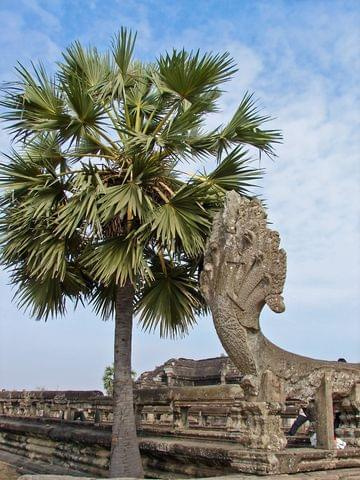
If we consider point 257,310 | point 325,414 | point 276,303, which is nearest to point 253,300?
point 257,310

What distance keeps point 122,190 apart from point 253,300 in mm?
2723

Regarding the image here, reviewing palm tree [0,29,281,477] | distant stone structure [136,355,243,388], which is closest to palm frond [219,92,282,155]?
palm tree [0,29,281,477]

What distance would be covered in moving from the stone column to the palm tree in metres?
2.64

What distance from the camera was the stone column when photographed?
609 cm

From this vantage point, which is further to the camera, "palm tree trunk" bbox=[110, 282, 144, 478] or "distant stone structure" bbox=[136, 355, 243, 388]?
"distant stone structure" bbox=[136, 355, 243, 388]

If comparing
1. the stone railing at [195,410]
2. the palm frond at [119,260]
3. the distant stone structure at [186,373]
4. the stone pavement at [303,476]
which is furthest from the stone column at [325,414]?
the distant stone structure at [186,373]

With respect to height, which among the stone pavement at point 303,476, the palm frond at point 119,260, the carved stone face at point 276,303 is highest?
the palm frond at point 119,260

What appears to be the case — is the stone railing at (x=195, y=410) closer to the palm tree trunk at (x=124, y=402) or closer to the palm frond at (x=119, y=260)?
the palm tree trunk at (x=124, y=402)

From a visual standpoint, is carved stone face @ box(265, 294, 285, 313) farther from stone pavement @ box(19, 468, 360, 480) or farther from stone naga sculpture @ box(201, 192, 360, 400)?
stone pavement @ box(19, 468, 360, 480)

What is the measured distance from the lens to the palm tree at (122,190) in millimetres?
7984

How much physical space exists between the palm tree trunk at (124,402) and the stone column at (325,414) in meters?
2.70

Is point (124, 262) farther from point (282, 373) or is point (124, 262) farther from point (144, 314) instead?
point (282, 373)

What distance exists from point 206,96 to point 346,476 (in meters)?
5.75

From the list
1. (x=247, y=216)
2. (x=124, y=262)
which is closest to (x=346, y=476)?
(x=247, y=216)
